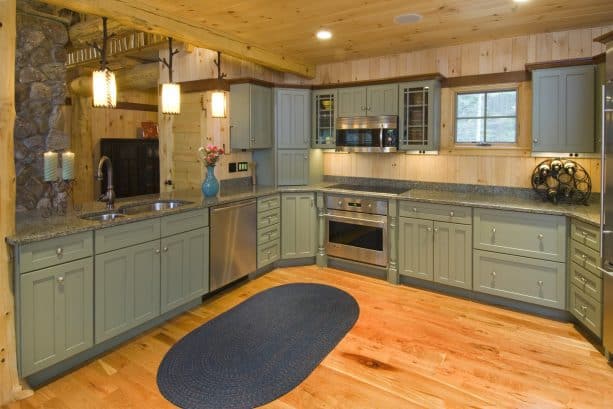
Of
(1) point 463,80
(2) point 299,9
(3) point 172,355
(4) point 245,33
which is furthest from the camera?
(1) point 463,80

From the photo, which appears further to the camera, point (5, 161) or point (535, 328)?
point (535, 328)

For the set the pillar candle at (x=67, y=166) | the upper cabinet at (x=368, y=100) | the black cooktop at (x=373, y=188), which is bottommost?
the black cooktop at (x=373, y=188)

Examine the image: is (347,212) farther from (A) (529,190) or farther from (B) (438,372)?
(B) (438,372)

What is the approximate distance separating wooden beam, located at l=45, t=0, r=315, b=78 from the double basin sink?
1413 millimetres

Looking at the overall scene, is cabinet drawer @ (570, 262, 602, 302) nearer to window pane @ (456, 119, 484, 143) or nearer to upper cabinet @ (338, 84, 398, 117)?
window pane @ (456, 119, 484, 143)

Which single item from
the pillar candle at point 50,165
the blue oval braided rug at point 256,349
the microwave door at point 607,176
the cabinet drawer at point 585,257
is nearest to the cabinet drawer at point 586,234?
the cabinet drawer at point 585,257

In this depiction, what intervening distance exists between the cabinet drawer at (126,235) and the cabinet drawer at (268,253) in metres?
1.50

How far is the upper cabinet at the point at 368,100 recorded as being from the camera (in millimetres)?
4441

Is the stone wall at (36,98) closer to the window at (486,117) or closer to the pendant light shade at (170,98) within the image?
the pendant light shade at (170,98)

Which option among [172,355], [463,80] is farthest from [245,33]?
[172,355]

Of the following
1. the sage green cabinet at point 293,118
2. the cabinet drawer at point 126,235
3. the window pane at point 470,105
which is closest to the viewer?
the cabinet drawer at point 126,235

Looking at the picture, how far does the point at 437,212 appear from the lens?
390cm

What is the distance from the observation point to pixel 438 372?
8.63 feet

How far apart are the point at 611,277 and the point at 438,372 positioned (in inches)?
51.5
